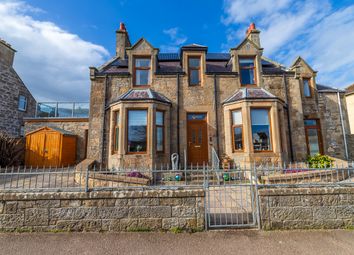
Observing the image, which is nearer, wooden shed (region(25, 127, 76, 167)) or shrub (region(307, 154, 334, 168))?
shrub (region(307, 154, 334, 168))

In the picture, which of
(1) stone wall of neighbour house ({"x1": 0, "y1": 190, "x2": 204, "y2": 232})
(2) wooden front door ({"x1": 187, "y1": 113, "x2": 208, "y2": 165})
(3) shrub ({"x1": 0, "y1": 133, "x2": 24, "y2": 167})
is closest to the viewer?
(1) stone wall of neighbour house ({"x1": 0, "y1": 190, "x2": 204, "y2": 232})

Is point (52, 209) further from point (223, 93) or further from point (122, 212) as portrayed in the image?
point (223, 93)

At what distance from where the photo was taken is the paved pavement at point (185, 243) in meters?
3.29

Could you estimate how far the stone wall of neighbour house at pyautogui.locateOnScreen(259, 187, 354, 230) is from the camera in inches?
157

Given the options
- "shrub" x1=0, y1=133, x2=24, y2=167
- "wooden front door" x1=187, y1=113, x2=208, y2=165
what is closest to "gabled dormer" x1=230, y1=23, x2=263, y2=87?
"wooden front door" x1=187, y1=113, x2=208, y2=165

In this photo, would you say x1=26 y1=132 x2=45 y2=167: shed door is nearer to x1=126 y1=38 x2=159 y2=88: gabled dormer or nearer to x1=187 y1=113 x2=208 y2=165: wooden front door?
x1=126 y1=38 x2=159 y2=88: gabled dormer

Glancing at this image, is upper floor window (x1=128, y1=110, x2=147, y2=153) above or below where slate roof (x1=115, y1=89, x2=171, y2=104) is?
below

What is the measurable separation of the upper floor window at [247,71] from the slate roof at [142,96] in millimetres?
4810

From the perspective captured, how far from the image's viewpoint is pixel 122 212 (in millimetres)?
3924

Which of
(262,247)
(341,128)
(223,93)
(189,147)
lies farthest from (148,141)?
(341,128)

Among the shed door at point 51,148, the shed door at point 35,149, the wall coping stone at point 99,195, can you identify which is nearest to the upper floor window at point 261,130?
the wall coping stone at point 99,195

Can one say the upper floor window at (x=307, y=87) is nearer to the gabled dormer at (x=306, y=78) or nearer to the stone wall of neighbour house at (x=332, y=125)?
the gabled dormer at (x=306, y=78)

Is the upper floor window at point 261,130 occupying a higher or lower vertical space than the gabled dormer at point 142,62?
lower

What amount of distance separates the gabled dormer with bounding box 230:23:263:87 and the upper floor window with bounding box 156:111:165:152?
5.26 m
